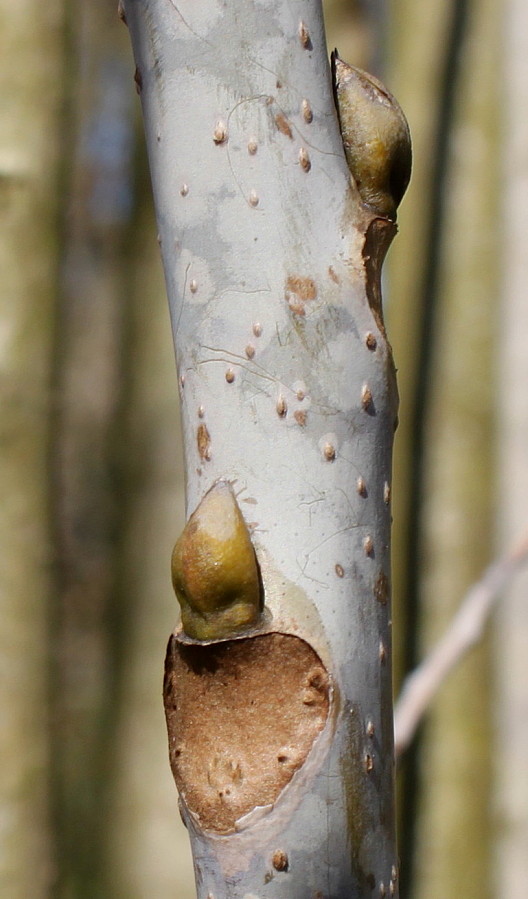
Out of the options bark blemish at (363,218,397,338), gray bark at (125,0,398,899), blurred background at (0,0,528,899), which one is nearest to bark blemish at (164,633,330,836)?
gray bark at (125,0,398,899)

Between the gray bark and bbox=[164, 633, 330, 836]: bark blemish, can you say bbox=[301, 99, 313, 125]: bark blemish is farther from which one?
bbox=[164, 633, 330, 836]: bark blemish

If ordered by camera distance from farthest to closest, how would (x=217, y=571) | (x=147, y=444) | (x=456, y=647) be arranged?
1. (x=147, y=444)
2. (x=456, y=647)
3. (x=217, y=571)

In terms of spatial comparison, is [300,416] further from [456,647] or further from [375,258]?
[456,647]

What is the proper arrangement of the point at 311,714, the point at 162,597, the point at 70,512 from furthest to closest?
the point at 70,512 → the point at 162,597 → the point at 311,714

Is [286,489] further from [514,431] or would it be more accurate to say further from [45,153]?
[514,431]

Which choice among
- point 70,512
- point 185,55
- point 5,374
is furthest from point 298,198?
point 70,512

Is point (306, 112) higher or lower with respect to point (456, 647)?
higher

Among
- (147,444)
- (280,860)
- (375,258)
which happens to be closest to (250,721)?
(280,860)
